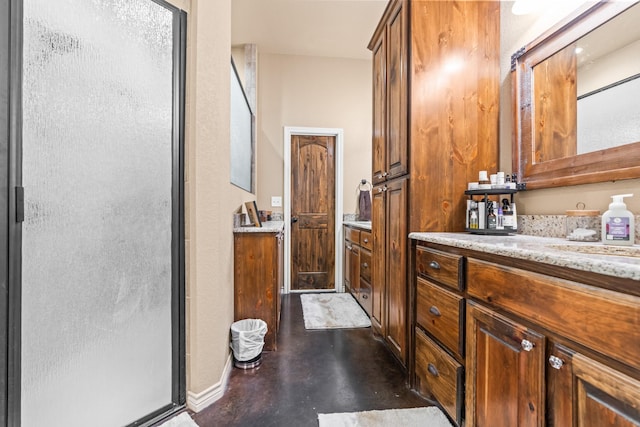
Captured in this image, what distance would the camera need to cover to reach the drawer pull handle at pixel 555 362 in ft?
2.61

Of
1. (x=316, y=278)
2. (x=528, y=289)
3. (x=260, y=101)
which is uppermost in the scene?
(x=260, y=101)

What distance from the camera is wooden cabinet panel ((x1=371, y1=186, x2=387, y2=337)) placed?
6.84ft

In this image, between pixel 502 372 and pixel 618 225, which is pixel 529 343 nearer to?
pixel 502 372

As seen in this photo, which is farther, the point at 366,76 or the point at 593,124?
the point at 366,76

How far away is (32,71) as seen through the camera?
0.99m

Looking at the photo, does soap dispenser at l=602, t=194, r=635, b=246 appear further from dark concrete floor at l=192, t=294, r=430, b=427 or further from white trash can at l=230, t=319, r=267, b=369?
white trash can at l=230, t=319, r=267, b=369

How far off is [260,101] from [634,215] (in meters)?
3.61

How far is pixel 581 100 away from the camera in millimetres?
1321

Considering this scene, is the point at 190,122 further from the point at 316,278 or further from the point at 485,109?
the point at 316,278

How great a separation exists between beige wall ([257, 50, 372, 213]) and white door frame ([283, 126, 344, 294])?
2.9 inches

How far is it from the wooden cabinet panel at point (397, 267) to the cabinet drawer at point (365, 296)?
29.1 inches

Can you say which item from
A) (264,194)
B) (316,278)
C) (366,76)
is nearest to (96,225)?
(264,194)

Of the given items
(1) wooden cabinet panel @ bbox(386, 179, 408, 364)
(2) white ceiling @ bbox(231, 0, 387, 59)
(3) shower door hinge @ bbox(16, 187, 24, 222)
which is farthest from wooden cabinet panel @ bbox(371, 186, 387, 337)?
(2) white ceiling @ bbox(231, 0, 387, 59)

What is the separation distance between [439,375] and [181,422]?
128 cm
